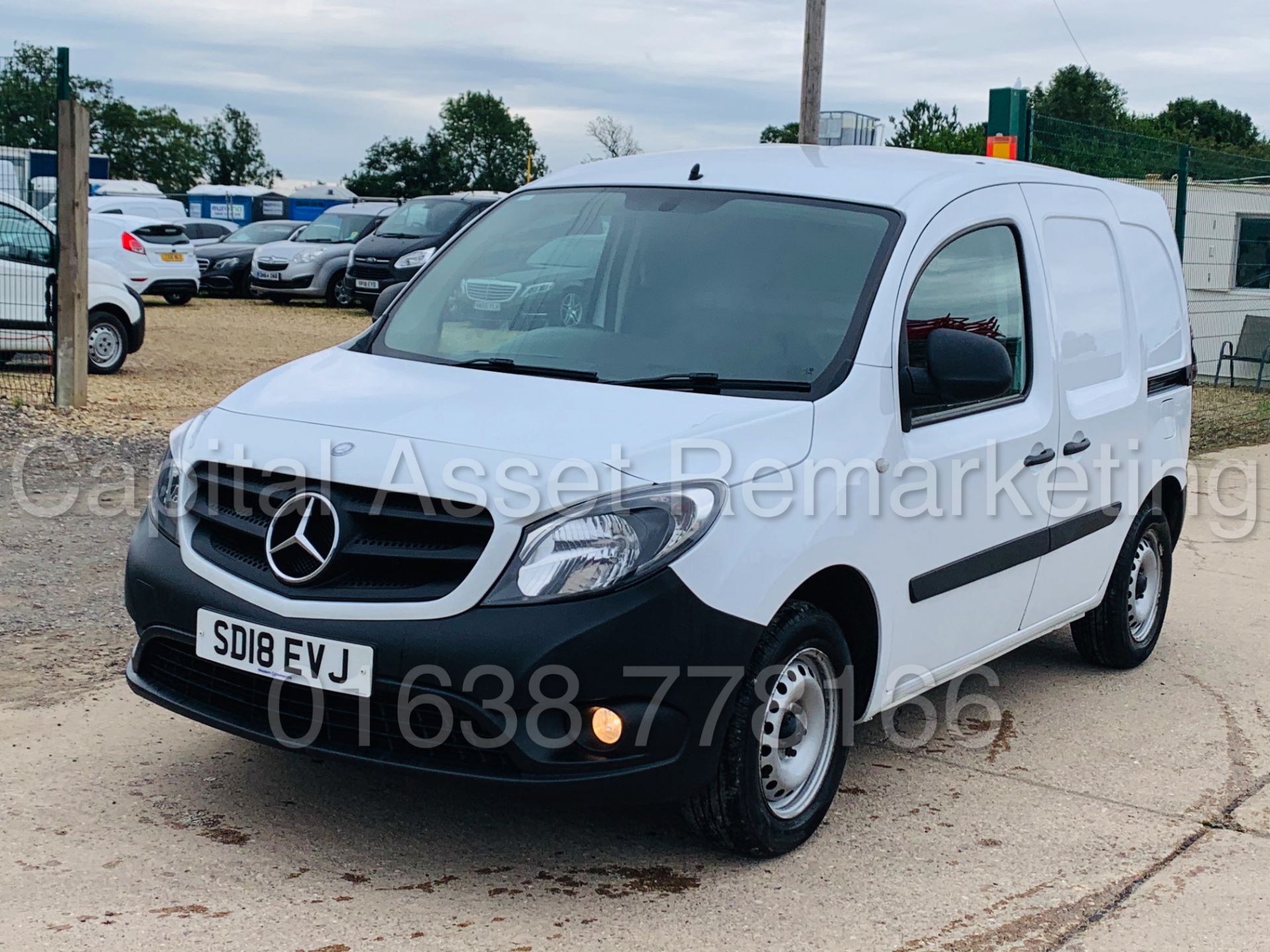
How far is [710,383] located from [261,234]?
2580cm

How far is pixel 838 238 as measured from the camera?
14.8 ft

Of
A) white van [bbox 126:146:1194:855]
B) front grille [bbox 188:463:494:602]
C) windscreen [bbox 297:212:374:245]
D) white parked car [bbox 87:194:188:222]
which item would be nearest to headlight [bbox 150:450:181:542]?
white van [bbox 126:146:1194:855]

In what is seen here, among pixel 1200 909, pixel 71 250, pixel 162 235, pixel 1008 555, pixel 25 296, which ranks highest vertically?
pixel 162 235

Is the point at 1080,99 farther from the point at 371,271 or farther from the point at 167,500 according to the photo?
the point at 167,500

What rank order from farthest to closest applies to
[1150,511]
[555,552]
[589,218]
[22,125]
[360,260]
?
[360,260] → [22,125] → [1150,511] → [589,218] → [555,552]

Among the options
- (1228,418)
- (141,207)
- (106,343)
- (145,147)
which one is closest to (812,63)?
(1228,418)

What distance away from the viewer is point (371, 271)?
23203 millimetres

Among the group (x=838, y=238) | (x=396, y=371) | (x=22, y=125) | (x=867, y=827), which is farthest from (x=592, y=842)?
(x=22, y=125)

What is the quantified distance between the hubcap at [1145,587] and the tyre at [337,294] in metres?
19.8

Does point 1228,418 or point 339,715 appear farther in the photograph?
point 1228,418

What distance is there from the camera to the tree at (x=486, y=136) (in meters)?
118

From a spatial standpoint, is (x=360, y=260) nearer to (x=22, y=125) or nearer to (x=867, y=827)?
(x=22, y=125)

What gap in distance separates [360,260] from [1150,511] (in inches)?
739

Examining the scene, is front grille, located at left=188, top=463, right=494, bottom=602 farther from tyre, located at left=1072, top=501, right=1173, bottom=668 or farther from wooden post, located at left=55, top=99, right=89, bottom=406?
wooden post, located at left=55, top=99, right=89, bottom=406
